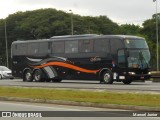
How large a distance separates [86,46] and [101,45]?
5.42 feet

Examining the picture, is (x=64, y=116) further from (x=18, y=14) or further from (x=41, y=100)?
(x=18, y=14)

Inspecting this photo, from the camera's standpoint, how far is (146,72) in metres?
35.4

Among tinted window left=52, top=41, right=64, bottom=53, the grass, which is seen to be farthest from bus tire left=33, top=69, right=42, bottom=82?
the grass

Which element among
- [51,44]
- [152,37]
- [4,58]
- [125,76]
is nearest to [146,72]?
[125,76]

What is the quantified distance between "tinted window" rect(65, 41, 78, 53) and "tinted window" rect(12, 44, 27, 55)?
5.12 meters

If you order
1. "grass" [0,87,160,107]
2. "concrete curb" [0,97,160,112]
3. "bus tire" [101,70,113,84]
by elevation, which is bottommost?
"concrete curb" [0,97,160,112]

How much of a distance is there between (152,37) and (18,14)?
1115 inches

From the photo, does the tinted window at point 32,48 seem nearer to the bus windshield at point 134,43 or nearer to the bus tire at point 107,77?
the bus tire at point 107,77

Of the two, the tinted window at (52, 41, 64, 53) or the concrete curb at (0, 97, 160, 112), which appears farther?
the tinted window at (52, 41, 64, 53)

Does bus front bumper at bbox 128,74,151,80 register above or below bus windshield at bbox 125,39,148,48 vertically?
below

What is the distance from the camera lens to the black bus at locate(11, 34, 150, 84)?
34906 mm

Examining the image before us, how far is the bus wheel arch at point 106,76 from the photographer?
34969 millimetres

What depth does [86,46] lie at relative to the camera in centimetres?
3753

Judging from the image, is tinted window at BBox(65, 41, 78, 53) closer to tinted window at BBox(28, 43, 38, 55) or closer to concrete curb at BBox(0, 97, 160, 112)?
tinted window at BBox(28, 43, 38, 55)
